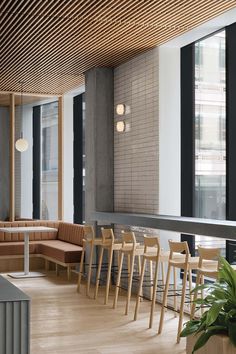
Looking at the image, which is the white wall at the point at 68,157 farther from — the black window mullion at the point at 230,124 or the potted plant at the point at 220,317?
the potted plant at the point at 220,317

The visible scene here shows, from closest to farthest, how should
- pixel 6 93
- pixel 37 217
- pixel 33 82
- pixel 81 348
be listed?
pixel 81 348
pixel 33 82
pixel 6 93
pixel 37 217

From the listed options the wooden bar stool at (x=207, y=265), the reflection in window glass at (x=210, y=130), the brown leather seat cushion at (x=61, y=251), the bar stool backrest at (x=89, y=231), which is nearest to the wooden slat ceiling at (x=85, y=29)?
the reflection in window glass at (x=210, y=130)

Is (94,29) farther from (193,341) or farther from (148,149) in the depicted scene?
(193,341)

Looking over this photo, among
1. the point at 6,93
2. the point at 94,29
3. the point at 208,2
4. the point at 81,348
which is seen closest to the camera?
the point at 81,348

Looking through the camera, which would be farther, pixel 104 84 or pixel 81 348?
pixel 104 84

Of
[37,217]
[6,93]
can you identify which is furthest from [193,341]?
[37,217]

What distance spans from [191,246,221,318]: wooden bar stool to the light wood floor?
0.69m

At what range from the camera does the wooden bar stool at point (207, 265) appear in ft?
18.0

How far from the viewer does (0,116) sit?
1399 centimetres

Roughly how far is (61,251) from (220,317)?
6285 mm

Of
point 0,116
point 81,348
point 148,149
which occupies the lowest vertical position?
point 81,348

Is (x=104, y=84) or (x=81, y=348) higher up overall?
(x=104, y=84)

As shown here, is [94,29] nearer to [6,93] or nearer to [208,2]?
[208,2]

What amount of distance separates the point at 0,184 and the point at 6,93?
8.79 feet
